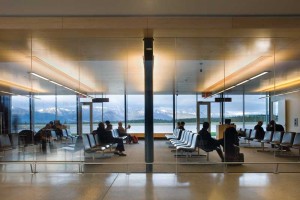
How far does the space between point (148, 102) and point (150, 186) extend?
236 centimetres

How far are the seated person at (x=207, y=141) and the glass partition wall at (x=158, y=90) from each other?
16cm

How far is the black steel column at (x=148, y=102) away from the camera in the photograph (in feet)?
25.6

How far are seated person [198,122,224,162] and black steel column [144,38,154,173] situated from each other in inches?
56.4

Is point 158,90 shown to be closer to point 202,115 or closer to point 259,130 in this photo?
point 202,115

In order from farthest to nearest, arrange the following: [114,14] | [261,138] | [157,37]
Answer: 1. [261,138]
2. [157,37]
3. [114,14]

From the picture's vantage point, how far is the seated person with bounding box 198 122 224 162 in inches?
326

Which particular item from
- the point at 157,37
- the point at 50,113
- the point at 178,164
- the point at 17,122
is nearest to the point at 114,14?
the point at 157,37

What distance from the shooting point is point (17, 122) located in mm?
9047

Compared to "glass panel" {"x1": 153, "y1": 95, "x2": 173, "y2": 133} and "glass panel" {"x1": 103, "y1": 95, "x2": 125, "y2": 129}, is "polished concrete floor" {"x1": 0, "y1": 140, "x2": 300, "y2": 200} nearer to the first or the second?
"glass panel" {"x1": 153, "y1": 95, "x2": 173, "y2": 133}

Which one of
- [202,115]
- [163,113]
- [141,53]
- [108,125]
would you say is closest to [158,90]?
[163,113]

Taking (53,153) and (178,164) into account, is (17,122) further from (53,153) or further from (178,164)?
(178,164)

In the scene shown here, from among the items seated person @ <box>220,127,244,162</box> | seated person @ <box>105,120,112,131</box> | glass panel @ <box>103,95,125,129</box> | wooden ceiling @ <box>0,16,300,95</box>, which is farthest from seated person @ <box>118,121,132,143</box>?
seated person @ <box>220,127,244,162</box>

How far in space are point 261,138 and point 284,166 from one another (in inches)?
39.2

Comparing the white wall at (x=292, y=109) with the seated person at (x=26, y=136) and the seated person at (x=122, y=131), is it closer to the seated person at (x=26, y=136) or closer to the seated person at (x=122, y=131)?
the seated person at (x=122, y=131)
